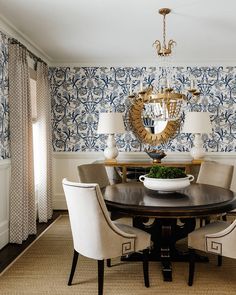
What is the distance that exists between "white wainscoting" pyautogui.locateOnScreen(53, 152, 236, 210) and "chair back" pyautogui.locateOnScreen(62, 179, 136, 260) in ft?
8.93

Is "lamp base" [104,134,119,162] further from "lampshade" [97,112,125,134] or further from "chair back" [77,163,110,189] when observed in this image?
"chair back" [77,163,110,189]

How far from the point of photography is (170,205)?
99.4 inches

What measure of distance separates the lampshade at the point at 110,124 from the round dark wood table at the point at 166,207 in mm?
1334

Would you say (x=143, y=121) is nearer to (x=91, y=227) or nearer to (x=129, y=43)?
(x=129, y=43)

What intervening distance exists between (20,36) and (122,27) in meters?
1.24

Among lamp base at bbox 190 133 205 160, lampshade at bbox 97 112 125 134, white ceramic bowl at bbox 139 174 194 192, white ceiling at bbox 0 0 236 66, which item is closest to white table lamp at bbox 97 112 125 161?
lampshade at bbox 97 112 125 134

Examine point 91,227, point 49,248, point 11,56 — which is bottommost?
point 49,248

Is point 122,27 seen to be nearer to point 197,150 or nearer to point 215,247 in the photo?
point 197,150

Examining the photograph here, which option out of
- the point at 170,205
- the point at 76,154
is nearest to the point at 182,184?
the point at 170,205

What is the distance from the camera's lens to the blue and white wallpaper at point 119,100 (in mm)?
5102

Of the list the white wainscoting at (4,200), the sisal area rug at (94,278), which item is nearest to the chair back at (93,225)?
the sisal area rug at (94,278)

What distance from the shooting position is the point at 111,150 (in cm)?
482

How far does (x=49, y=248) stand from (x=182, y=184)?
65.8 inches

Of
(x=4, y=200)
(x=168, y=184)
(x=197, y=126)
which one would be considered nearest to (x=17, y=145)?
(x=4, y=200)
